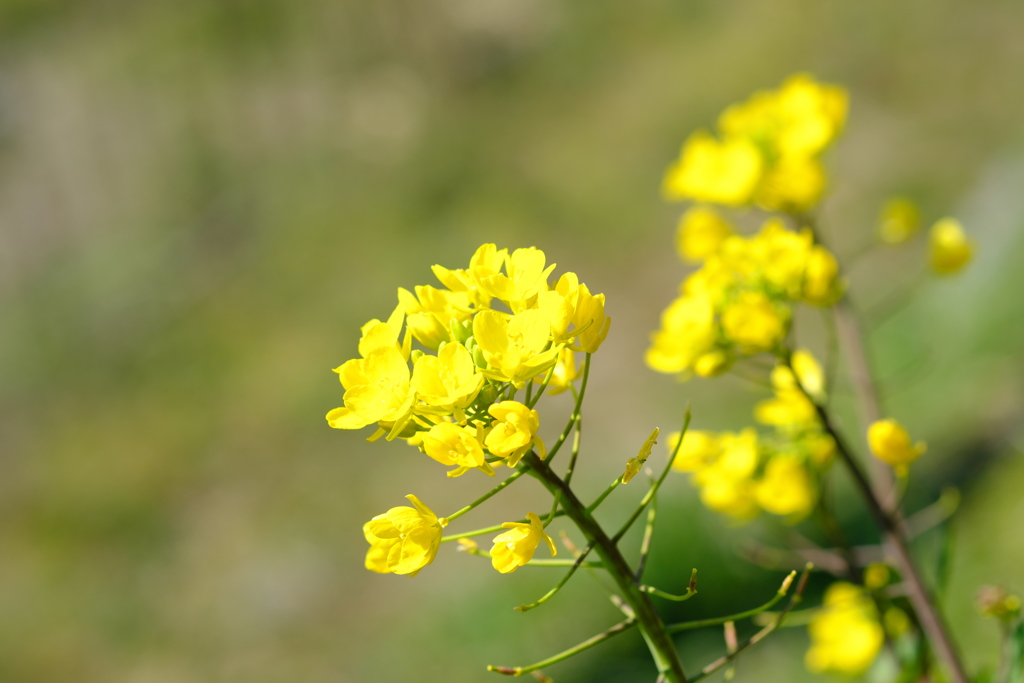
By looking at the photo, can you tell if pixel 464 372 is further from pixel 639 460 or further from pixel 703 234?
pixel 703 234

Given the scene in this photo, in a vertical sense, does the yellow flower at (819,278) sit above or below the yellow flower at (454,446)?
above

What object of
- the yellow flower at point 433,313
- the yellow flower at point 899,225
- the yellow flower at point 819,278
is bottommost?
the yellow flower at point 433,313

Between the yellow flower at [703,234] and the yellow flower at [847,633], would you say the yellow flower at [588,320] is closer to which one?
the yellow flower at [703,234]

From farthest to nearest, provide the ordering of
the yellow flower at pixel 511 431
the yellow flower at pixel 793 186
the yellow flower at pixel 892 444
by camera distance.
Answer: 1. the yellow flower at pixel 793 186
2. the yellow flower at pixel 892 444
3. the yellow flower at pixel 511 431

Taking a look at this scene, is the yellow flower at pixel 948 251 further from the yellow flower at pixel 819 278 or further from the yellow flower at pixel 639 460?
the yellow flower at pixel 639 460

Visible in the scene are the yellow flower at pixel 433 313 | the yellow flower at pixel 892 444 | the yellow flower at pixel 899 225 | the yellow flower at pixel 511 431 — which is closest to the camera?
the yellow flower at pixel 511 431

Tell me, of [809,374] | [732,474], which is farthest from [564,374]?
[809,374]

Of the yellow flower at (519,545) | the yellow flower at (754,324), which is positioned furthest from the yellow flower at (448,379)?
the yellow flower at (754,324)

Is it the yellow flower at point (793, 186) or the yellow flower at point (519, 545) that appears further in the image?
the yellow flower at point (793, 186)
